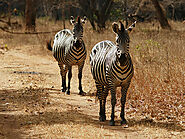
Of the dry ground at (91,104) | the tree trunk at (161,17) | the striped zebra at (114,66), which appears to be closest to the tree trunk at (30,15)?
the tree trunk at (161,17)

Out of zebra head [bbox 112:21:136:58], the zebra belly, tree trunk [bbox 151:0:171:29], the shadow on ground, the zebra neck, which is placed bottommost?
the shadow on ground

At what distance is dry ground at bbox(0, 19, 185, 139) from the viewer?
645 cm

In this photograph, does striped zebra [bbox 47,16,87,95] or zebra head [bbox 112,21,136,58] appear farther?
striped zebra [bbox 47,16,87,95]

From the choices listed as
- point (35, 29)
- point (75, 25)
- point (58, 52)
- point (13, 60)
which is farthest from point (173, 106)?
point (35, 29)

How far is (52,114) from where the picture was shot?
7.71 meters

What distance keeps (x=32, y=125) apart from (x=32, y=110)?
1254mm

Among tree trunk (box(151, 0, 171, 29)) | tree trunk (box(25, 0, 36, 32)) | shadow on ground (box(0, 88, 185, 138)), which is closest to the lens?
shadow on ground (box(0, 88, 185, 138))

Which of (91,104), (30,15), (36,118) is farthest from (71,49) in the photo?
(30,15)

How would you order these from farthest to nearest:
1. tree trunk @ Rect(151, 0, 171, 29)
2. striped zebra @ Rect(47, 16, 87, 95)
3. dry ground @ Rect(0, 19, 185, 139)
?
tree trunk @ Rect(151, 0, 171, 29) < striped zebra @ Rect(47, 16, 87, 95) < dry ground @ Rect(0, 19, 185, 139)

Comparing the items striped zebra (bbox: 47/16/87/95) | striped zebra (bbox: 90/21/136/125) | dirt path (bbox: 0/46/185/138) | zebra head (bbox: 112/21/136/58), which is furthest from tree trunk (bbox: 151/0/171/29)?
zebra head (bbox: 112/21/136/58)

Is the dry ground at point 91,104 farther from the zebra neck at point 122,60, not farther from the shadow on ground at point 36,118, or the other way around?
the zebra neck at point 122,60

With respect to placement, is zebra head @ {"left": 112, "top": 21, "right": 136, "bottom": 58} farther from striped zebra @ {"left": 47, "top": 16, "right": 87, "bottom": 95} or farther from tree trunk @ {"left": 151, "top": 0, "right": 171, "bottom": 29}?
tree trunk @ {"left": 151, "top": 0, "right": 171, "bottom": 29}

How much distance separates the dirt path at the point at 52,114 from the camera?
6.31 metres

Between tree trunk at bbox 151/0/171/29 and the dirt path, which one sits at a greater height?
tree trunk at bbox 151/0/171/29
